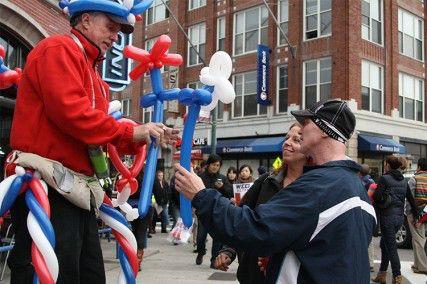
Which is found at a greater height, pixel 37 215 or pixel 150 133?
pixel 150 133

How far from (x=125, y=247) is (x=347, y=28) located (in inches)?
782

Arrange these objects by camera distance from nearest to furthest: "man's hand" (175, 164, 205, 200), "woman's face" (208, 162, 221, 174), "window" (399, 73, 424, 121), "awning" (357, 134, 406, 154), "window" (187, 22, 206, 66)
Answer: "man's hand" (175, 164, 205, 200), "woman's face" (208, 162, 221, 174), "awning" (357, 134, 406, 154), "window" (399, 73, 424, 121), "window" (187, 22, 206, 66)

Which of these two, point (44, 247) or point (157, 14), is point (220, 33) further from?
point (44, 247)

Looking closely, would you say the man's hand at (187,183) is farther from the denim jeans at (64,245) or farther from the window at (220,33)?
the window at (220,33)

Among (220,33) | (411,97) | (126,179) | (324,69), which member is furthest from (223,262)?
(220,33)

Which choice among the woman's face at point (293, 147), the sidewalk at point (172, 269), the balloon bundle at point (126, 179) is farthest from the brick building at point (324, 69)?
the balloon bundle at point (126, 179)

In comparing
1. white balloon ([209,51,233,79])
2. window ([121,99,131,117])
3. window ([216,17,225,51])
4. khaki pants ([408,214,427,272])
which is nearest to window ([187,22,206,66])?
window ([216,17,225,51])

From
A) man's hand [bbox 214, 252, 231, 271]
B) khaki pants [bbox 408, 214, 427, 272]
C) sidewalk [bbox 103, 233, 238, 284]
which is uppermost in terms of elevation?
man's hand [bbox 214, 252, 231, 271]

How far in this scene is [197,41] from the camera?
90.0 feet

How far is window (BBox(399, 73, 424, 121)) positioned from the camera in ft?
78.0

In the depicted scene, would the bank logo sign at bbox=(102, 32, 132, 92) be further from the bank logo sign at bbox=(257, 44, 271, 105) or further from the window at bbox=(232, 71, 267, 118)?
the window at bbox=(232, 71, 267, 118)

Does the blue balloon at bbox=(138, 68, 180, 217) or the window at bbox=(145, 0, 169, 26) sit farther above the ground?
the window at bbox=(145, 0, 169, 26)

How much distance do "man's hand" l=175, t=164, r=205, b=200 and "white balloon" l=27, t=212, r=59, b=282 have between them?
2.14ft

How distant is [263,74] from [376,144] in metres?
5.78
